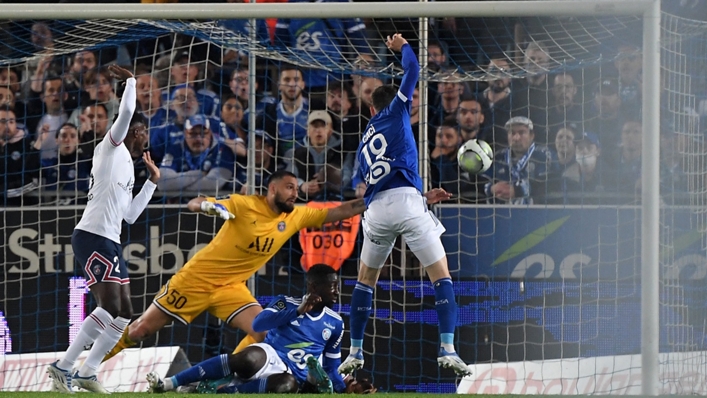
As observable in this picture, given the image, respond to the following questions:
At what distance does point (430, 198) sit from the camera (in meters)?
7.34

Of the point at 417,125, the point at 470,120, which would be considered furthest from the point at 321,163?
the point at 470,120

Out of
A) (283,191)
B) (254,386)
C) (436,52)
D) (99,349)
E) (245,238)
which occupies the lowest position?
(254,386)

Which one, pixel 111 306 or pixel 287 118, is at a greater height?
pixel 287 118

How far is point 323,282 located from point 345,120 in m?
2.11

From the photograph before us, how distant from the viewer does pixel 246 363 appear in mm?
7219

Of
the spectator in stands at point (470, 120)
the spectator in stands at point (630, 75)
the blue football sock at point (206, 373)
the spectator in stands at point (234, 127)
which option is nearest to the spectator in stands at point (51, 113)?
the spectator in stands at point (234, 127)

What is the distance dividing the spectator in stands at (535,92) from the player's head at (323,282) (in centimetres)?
231

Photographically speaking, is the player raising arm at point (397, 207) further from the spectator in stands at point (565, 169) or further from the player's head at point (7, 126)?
the player's head at point (7, 126)

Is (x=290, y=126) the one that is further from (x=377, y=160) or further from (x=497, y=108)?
(x=377, y=160)

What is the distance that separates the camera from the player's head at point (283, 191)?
26.2 ft

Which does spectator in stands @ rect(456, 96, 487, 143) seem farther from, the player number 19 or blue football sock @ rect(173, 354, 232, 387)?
blue football sock @ rect(173, 354, 232, 387)

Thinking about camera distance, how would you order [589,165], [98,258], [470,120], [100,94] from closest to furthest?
1. [98,258]
2. [589,165]
3. [470,120]
4. [100,94]

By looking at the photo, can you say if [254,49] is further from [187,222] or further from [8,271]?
[8,271]

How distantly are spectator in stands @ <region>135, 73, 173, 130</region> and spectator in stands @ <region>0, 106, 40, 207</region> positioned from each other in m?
1.01
